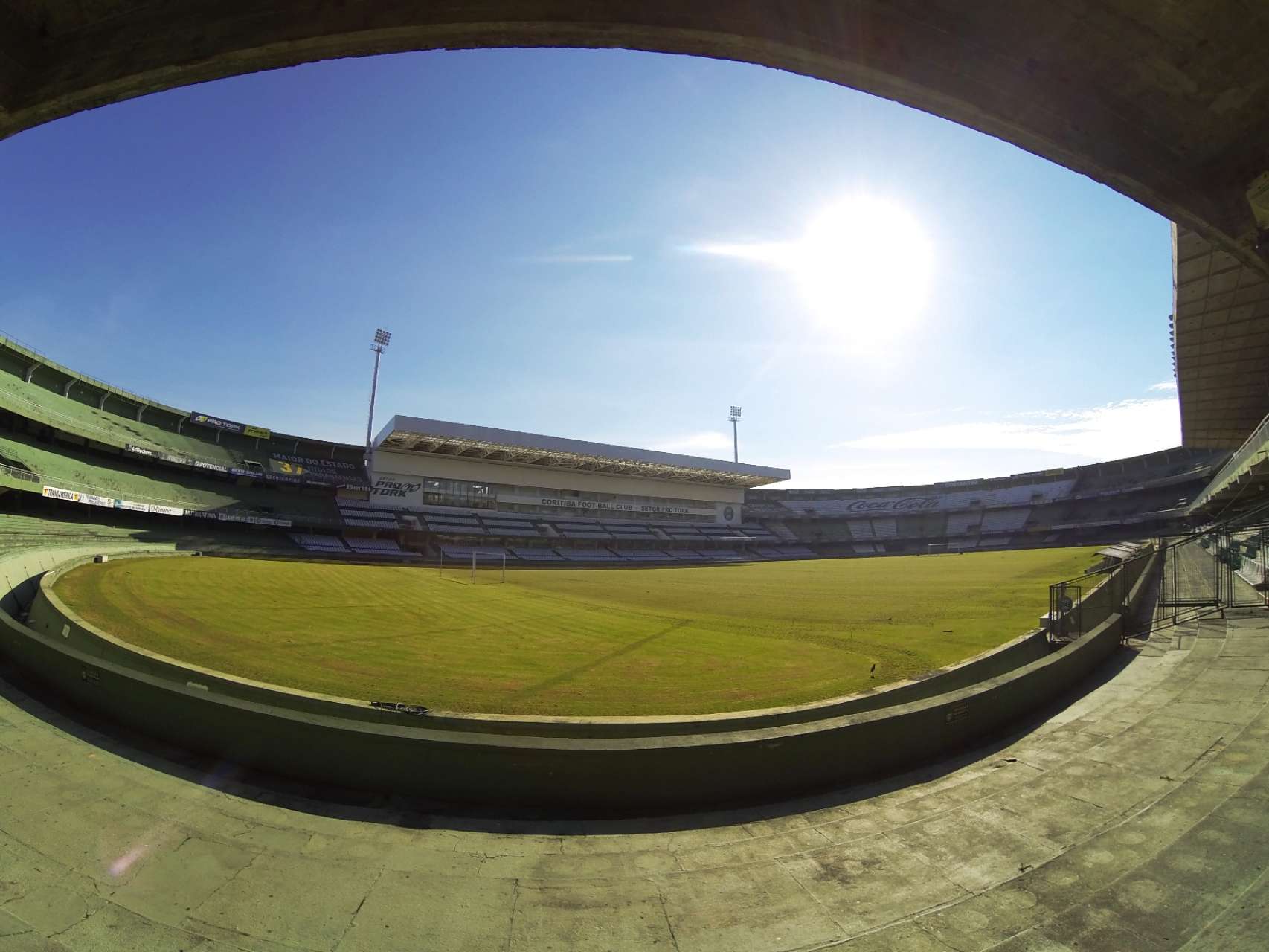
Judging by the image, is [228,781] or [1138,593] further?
[1138,593]

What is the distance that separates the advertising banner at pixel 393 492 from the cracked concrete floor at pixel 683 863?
56032mm

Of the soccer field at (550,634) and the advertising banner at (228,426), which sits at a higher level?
the advertising banner at (228,426)

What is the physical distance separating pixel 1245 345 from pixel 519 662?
22564 mm

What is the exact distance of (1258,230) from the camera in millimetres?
6438

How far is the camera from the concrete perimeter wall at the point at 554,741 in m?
5.15

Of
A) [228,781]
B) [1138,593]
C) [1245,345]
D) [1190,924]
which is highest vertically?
[1245,345]

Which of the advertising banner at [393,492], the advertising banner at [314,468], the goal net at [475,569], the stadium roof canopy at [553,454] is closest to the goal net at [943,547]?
the stadium roof canopy at [553,454]

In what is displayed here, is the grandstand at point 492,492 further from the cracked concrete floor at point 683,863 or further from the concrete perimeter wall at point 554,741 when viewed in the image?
the cracked concrete floor at point 683,863

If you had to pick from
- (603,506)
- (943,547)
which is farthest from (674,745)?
(943,547)

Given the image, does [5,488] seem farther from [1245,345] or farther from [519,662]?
[1245,345]

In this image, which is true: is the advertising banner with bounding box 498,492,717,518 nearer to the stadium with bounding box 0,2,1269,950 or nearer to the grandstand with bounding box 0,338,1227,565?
the grandstand with bounding box 0,338,1227,565

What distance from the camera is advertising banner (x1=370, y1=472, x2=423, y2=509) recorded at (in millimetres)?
58688

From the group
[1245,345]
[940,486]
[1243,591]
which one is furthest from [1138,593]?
[940,486]

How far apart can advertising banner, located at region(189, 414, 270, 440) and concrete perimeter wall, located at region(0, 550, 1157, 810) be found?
5800 centimetres
